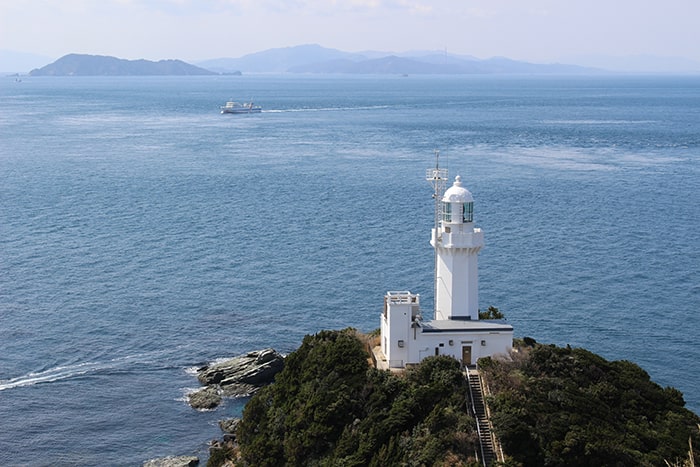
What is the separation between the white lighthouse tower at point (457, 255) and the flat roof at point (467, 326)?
0.78 metres

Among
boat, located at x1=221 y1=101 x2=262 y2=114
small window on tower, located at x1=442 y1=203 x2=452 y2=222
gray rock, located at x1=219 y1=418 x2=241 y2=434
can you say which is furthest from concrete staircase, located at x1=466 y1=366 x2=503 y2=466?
boat, located at x1=221 y1=101 x2=262 y2=114

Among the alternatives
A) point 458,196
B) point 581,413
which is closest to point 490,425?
point 581,413

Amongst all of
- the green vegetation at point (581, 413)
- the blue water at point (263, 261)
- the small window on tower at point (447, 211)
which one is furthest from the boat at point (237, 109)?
the green vegetation at point (581, 413)

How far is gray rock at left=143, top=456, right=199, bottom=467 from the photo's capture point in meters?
37.0

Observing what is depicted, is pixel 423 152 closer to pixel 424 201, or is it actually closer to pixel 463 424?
pixel 424 201

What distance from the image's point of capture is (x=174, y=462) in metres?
37.3

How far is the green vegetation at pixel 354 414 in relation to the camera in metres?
28.5

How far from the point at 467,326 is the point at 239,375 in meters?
15.8

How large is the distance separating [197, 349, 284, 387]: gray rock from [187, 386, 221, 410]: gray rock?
1.06 metres

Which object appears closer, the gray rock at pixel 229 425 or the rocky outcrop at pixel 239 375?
the gray rock at pixel 229 425

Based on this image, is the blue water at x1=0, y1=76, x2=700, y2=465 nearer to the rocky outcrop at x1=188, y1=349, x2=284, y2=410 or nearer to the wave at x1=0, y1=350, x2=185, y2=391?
the wave at x1=0, y1=350, x2=185, y2=391

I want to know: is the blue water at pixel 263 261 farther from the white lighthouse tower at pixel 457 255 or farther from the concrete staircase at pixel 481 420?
the concrete staircase at pixel 481 420

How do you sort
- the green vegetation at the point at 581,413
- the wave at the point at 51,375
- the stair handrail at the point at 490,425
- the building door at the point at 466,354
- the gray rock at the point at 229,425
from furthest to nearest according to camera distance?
the wave at the point at 51,375, the gray rock at the point at 229,425, the building door at the point at 466,354, the stair handrail at the point at 490,425, the green vegetation at the point at 581,413

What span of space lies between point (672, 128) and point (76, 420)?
13232cm
